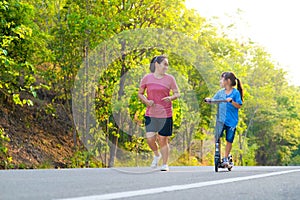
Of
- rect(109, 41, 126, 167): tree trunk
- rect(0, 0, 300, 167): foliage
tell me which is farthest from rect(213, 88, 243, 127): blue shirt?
rect(109, 41, 126, 167): tree trunk

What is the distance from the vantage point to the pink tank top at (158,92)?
7.53 meters

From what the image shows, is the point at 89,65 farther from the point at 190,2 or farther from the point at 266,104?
the point at 266,104

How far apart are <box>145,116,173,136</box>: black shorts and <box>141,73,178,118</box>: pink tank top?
0.06 meters

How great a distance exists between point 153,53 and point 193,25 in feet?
15.4

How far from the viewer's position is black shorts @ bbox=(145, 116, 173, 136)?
301 inches

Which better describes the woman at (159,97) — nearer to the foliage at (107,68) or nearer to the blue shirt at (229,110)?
the blue shirt at (229,110)

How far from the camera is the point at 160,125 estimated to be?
25.2 ft

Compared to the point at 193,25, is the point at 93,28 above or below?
below

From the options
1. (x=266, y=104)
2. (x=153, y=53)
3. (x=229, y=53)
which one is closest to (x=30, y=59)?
(x=153, y=53)

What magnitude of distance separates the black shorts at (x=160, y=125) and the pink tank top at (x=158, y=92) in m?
0.06

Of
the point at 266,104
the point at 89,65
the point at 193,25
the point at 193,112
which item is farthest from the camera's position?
the point at 266,104

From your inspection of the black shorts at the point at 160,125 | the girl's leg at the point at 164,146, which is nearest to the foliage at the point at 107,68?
the girl's leg at the point at 164,146

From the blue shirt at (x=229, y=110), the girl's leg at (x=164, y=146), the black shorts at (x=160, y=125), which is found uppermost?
the blue shirt at (x=229, y=110)

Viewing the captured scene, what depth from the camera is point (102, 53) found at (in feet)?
50.7
